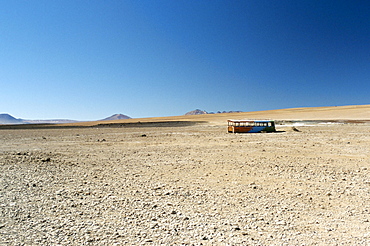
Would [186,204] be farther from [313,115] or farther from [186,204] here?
[313,115]

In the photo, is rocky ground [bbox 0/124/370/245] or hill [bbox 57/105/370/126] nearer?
rocky ground [bbox 0/124/370/245]

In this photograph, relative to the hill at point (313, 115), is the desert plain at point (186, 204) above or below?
below

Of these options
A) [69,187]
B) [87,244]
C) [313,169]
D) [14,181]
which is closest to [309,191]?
[313,169]

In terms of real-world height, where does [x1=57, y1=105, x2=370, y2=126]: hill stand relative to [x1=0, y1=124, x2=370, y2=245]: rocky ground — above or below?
above

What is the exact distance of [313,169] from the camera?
8883 millimetres

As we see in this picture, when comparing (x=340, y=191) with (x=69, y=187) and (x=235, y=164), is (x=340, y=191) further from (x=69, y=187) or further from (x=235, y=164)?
(x=69, y=187)

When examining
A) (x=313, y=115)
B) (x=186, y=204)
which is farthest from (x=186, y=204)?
(x=313, y=115)

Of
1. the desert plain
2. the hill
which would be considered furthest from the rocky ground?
the hill

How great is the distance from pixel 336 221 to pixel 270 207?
4.02 feet

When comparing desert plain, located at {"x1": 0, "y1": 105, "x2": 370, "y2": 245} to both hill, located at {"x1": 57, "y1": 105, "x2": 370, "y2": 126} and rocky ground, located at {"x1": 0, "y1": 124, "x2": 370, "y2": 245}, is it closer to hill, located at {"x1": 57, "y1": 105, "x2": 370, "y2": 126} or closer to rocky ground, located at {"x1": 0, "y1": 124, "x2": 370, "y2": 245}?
rocky ground, located at {"x1": 0, "y1": 124, "x2": 370, "y2": 245}

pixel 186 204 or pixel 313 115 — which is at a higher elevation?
pixel 313 115

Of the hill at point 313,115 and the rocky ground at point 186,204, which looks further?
the hill at point 313,115

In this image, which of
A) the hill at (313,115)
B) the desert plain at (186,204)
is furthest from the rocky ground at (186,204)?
the hill at (313,115)

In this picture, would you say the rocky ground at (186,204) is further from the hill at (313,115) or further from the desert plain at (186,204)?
the hill at (313,115)
